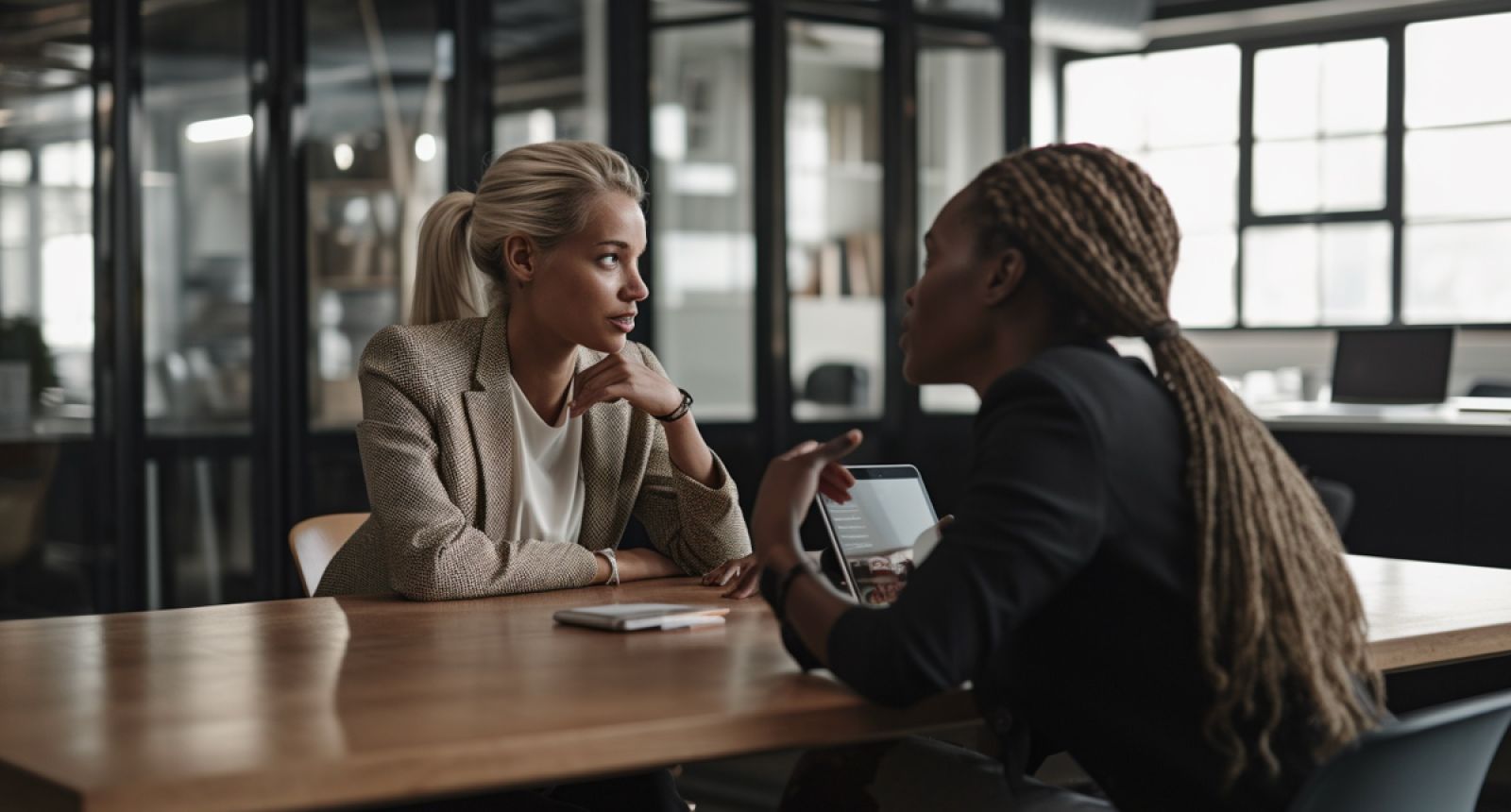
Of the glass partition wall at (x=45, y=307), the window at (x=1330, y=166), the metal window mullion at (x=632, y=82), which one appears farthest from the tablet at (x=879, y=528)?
the window at (x=1330, y=166)

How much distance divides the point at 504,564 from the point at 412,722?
79 centimetres

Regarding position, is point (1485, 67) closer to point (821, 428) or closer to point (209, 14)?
point (821, 428)

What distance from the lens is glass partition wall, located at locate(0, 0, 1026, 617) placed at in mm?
4234

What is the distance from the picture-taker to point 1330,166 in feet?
29.2

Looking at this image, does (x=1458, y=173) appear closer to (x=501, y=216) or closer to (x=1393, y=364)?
(x=1393, y=364)

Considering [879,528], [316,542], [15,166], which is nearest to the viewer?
[879,528]

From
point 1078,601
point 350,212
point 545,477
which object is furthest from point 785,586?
point 350,212

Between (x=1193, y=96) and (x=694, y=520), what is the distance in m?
8.08

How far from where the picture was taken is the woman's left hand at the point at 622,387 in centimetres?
212

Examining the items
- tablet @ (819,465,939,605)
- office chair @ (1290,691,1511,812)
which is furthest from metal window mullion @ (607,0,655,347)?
office chair @ (1290,691,1511,812)

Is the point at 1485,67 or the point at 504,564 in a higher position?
the point at 1485,67

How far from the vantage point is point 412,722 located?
45.7 inches

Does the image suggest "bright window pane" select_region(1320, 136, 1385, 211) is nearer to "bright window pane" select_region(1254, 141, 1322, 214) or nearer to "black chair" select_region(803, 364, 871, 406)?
"bright window pane" select_region(1254, 141, 1322, 214)

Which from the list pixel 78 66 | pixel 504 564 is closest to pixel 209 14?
pixel 78 66
